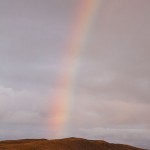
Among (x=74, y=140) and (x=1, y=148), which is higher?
(x=74, y=140)

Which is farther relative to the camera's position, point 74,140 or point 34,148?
point 74,140

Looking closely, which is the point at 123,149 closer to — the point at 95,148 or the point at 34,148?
the point at 95,148

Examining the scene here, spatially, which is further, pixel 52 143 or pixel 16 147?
pixel 52 143

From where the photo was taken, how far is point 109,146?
316ft

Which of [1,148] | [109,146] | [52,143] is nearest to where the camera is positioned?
[1,148]

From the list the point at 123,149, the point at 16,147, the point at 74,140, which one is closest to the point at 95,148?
the point at 74,140

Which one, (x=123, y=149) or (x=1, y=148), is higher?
(x=123, y=149)

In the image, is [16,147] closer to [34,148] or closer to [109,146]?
[34,148]

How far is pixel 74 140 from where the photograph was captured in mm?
92125

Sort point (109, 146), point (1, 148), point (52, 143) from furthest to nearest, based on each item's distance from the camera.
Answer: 1. point (109, 146)
2. point (52, 143)
3. point (1, 148)

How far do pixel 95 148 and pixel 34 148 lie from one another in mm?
16920

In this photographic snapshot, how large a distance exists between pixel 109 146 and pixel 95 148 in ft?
28.7

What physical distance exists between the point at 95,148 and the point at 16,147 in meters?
20.9

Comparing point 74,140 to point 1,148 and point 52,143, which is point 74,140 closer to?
point 52,143
